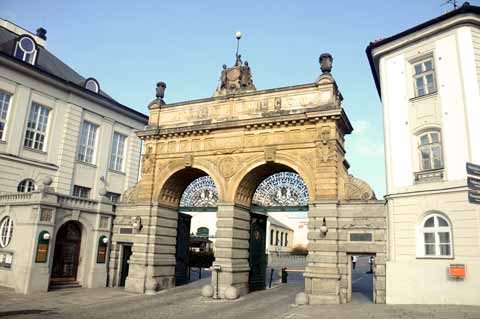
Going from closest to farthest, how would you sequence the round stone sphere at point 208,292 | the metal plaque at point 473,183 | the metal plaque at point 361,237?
1. the metal plaque at point 473,183
2. the metal plaque at point 361,237
3. the round stone sphere at point 208,292

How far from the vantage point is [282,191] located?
64.7 feet

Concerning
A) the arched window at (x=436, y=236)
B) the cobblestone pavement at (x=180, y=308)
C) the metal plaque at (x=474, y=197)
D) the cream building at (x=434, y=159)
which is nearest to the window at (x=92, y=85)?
the cobblestone pavement at (x=180, y=308)

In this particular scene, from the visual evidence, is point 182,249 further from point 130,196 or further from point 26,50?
point 26,50

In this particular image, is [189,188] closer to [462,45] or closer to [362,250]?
[362,250]

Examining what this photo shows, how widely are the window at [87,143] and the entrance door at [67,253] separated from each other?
7150 mm

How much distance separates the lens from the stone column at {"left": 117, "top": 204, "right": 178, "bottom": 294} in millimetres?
19016

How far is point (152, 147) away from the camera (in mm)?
20969

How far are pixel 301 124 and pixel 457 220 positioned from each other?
7206 millimetres

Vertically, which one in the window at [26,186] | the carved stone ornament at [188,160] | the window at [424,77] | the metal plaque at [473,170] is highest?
the window at [424,77]

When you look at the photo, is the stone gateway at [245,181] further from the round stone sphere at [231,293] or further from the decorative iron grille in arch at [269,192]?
the decorative iron grille in arch at [269,192]

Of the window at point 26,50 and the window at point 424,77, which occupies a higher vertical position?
the window at point 26,50

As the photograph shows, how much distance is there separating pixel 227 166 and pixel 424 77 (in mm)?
9230

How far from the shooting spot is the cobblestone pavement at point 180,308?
40.3 ft

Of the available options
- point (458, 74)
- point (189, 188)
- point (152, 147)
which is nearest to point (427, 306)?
point (458, 74)
